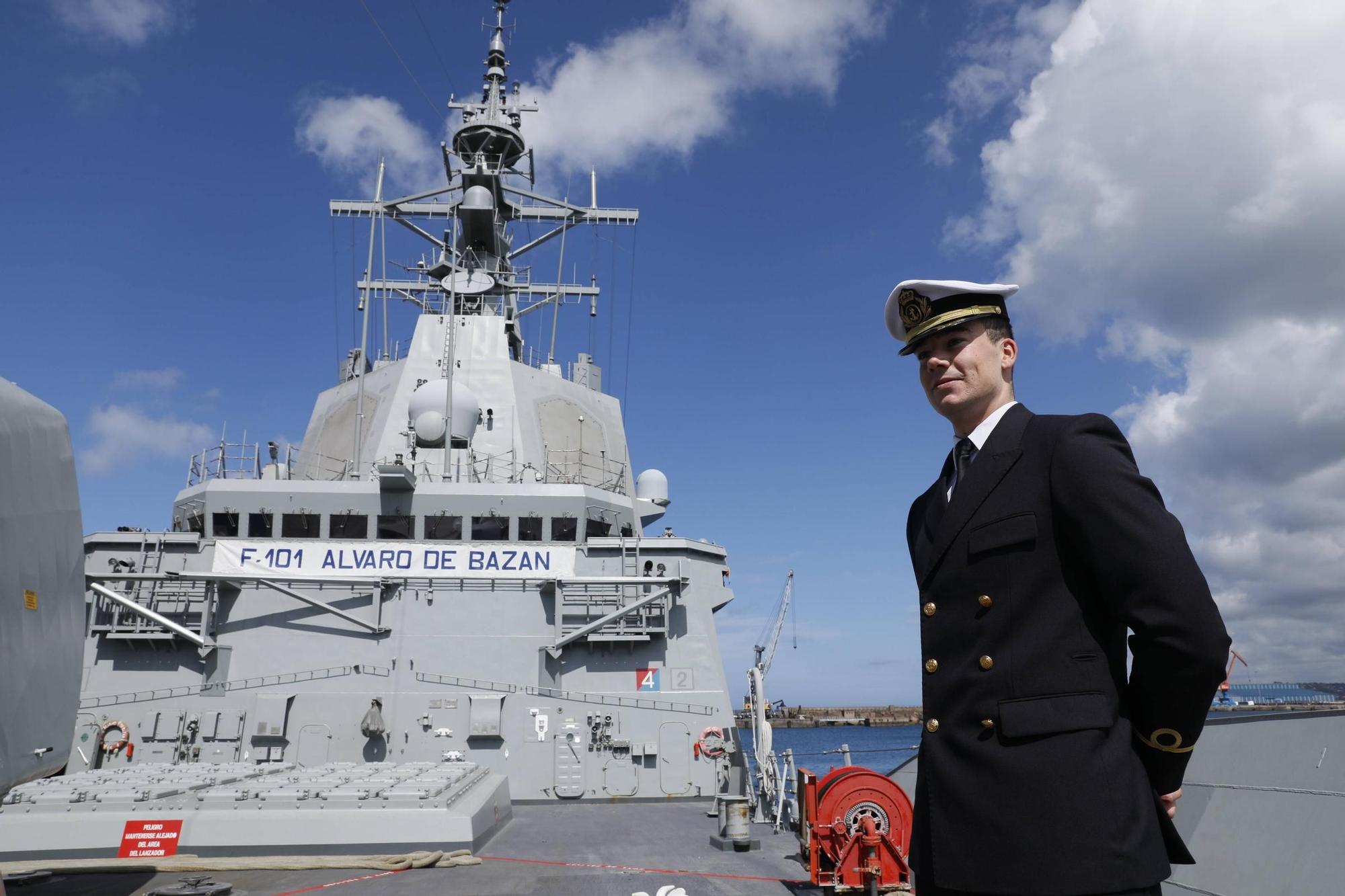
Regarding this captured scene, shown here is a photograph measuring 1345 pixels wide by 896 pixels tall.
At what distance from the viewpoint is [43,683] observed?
3469 millimetres

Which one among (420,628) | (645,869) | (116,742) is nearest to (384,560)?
(420,628)

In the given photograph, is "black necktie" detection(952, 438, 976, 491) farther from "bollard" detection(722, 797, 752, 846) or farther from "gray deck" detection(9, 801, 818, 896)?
"bollard" detection(722, 797, 752, 846)

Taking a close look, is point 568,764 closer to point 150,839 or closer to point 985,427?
point 150,839

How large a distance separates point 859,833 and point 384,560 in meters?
9.16

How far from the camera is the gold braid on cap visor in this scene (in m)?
2.03

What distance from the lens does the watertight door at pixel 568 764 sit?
1141 cm

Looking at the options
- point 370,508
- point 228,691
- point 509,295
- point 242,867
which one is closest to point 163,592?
point 228,691

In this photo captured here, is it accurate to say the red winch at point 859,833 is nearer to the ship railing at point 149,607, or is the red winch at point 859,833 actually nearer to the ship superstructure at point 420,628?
the ship superstructure at point 420,628

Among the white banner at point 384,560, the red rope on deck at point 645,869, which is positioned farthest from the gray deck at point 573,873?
the white banner at point 384,560

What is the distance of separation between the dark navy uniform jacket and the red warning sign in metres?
6.51

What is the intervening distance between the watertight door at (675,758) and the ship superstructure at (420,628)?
0.08 ft

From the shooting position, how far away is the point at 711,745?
11305mm

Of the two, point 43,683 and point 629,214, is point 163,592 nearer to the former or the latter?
point 43,683

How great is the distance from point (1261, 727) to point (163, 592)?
13346 millimetres
